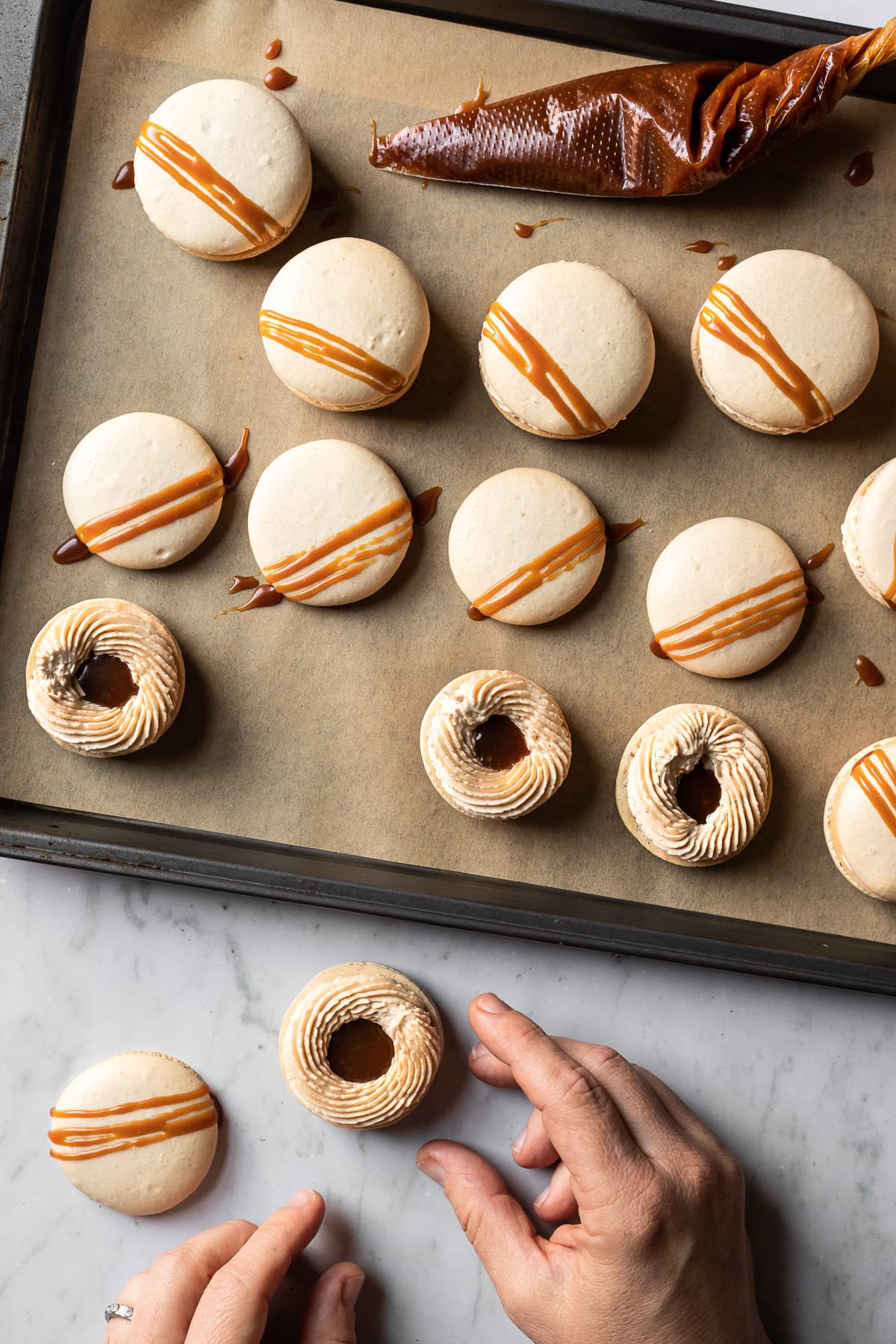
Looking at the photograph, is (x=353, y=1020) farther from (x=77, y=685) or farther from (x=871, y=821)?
(x=871, y=821)

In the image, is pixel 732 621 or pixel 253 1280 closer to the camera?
pixel 253 1280

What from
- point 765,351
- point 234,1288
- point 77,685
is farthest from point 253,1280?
point 765,351

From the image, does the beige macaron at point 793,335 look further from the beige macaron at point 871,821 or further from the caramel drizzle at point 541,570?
the beige macaron at point 871,821

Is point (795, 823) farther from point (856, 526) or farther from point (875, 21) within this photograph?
point (875, 21)

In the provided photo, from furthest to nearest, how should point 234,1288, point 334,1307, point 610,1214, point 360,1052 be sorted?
point 360,1052, point 334,1307, point 234,1288, point 610,1214

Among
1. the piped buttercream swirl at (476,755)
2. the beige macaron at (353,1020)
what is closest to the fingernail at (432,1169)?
the beige macaron at (353,1020)

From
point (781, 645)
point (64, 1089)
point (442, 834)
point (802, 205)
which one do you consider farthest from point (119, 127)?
point (64, 1089)

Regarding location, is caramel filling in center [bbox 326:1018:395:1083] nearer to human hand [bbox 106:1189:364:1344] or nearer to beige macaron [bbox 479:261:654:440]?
human hand [bbox 106:1189:364:1344]
